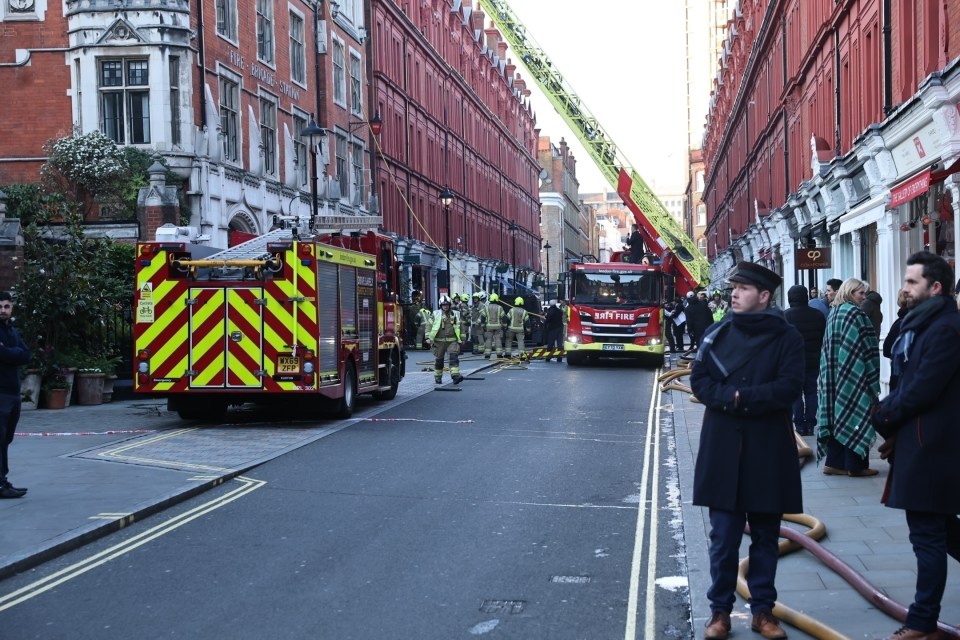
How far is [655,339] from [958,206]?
14.4 metres

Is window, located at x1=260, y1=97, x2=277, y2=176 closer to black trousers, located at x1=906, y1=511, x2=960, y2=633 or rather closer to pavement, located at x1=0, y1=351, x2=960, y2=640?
pavement, located at x1=0, y1=351, x2=960, y2=640

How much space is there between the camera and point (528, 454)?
1280cm

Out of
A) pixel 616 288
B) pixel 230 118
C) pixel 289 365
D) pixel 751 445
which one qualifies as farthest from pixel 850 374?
pixel 230 118

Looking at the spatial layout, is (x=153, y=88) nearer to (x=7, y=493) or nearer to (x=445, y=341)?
(x=445, y=341)

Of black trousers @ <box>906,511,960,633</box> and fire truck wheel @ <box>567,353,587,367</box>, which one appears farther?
fire truck wheel @ <box>567,353,587,367</box>

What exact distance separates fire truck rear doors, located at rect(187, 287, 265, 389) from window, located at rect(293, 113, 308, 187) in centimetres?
2098

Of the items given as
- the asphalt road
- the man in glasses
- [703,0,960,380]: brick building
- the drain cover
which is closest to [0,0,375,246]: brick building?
[703,0,960,380]: brick building

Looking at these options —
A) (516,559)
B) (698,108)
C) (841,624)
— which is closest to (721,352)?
(841,624)

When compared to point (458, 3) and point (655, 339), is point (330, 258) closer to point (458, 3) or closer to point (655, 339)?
point (655, 339)

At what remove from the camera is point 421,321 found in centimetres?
3684

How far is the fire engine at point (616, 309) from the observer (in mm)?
28781

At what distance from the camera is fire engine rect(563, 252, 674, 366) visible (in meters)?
28.8

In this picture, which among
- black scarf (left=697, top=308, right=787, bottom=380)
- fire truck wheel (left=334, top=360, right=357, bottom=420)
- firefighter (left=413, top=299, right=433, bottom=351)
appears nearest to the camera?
black scarf (left=697, top=308, right=787, bottom=380)

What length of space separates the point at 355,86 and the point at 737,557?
39.0 metres
